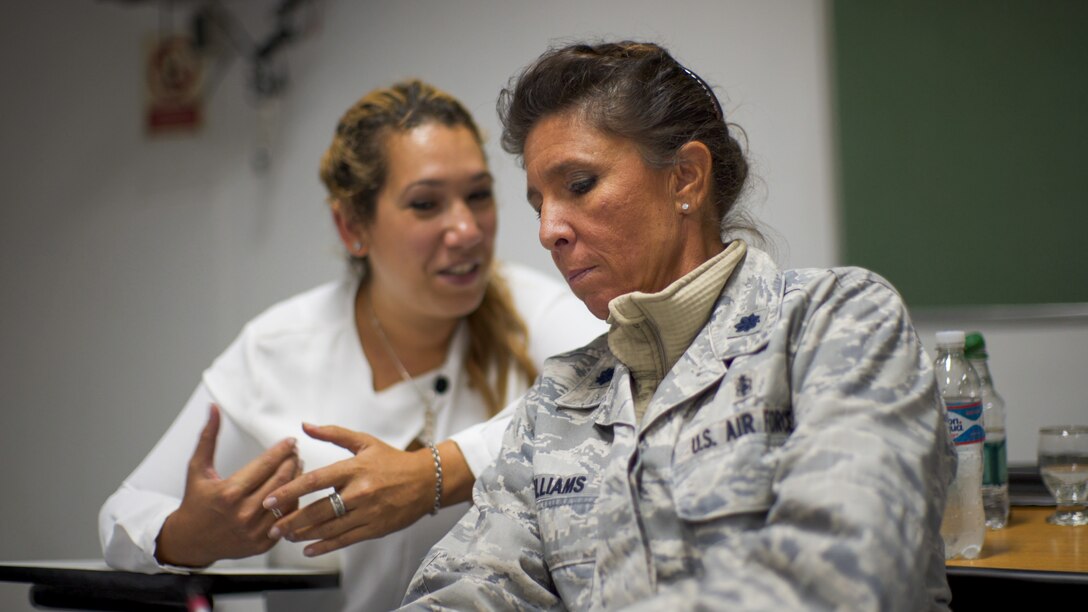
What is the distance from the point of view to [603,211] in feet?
4.39

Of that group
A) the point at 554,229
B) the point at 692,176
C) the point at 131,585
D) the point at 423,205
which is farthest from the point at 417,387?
the point at 692,176

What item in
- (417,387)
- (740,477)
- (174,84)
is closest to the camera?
(740,477)

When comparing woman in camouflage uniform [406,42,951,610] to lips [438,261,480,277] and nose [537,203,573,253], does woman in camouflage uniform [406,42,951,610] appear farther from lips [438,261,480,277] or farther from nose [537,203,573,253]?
lips [438,261,480,277]

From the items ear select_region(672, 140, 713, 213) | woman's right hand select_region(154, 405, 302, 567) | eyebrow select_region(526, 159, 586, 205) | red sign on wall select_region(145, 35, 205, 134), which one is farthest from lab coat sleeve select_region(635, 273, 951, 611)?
red sign on wall select_region(145, 35, 205, 134)

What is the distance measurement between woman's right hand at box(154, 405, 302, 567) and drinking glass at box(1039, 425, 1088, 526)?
49.7 inches

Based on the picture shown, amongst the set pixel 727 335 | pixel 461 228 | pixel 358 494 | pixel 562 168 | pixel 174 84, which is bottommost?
pixel 358 494

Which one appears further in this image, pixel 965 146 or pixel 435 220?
pixel 965 146

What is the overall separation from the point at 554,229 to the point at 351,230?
0.90 metres

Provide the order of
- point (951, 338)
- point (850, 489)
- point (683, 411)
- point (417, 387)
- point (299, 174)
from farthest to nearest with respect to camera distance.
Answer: point (299, 174) < point (417, 387) < point (951, 338) < point (683, 411) < point (850, 489)

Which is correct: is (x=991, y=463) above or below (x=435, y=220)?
below

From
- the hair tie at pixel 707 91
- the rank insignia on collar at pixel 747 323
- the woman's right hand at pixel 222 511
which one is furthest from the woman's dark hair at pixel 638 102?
the woman's right hand at pixel 222 511

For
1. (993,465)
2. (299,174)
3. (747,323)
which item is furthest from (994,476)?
(299,174)

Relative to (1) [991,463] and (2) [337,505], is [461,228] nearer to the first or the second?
(2) [337,505]

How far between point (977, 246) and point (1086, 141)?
34cm
